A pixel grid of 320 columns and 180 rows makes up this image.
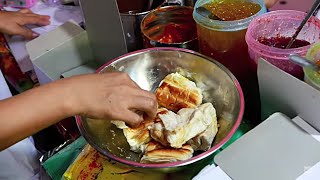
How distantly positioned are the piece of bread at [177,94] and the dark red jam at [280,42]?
17 centimetres

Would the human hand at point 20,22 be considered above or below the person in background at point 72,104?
below

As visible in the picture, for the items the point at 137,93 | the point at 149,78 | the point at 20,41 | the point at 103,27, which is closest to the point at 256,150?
the point at 137,93

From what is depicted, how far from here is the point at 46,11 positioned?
1.41 metres

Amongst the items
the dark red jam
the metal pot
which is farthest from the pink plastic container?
the metal pot

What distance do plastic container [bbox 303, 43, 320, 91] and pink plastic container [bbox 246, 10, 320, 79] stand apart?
0.02 metres

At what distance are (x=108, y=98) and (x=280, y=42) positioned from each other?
37cm

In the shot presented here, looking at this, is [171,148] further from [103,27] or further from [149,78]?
[103,27]

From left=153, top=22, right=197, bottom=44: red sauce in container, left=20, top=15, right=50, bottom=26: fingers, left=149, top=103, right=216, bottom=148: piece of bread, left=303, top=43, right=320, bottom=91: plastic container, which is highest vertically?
left=303, top=43, right=320, bottom=91: plastic container

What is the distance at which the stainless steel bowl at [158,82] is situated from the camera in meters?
0.72

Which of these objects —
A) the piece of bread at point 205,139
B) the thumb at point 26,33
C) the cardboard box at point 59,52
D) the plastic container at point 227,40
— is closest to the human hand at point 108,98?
the piece of bread at point 205,139

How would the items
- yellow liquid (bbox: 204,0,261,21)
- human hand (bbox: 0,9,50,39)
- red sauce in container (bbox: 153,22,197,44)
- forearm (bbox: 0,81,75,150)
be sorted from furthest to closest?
human hand (bbox: 0,9,50,39)
red sauce in container (bbox: 153,22,197,44)
yellow liquid (bbox: 204,0,261,21)
forearm (bbox: 0,81,75,150)

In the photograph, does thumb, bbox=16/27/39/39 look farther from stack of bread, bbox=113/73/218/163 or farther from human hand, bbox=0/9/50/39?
stack of bread, bbox=113/73/218/163

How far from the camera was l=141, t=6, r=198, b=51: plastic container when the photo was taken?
98 cm

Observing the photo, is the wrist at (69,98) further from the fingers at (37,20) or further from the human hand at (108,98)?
the fingers at (37,20)
